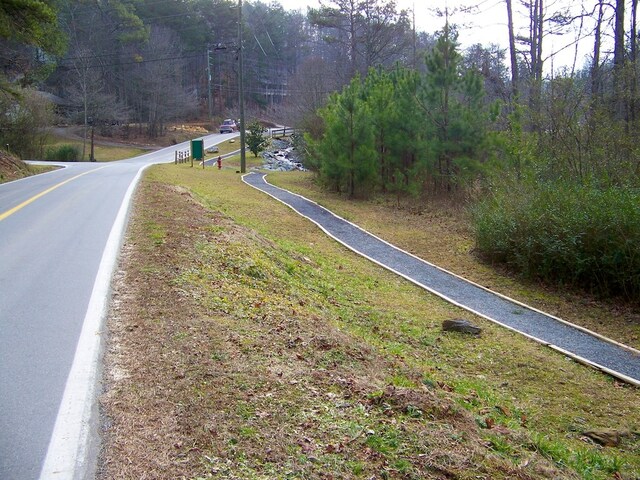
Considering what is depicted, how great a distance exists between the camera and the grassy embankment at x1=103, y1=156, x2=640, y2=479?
3672 mm

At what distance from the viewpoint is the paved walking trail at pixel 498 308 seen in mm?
8438

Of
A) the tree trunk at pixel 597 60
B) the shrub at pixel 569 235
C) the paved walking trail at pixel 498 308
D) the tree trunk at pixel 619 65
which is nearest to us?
the paved walking trail at pixel 498 308

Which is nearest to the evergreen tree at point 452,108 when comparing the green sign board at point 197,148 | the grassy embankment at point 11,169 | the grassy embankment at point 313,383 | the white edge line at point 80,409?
the grassy embankment at point 313,383

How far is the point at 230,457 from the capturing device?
3.48m

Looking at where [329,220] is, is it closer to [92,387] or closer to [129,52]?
[92,387]

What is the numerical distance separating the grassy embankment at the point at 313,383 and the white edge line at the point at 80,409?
139 mm

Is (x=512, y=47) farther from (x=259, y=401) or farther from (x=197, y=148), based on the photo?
(x=259, y=401)

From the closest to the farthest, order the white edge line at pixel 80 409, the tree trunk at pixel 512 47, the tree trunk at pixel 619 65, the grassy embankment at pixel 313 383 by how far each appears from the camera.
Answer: the white edge line at pixel 80 409
the grassy embankment at pixel 313 383
the tree trunk at pixel 619 65
the tree trunk at pixel 512 47

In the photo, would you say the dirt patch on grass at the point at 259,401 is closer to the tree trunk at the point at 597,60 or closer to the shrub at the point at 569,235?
the shrub at the point at 569,235

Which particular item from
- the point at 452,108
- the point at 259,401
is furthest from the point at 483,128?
the point at 259,401

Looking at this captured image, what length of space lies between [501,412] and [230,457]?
3.44 meters

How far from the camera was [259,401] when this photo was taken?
4234 millimetres

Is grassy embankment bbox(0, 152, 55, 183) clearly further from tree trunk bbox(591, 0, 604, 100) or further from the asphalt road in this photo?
tree trunk bbox(591, 0, 604, 100)

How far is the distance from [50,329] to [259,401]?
95.8 inches
